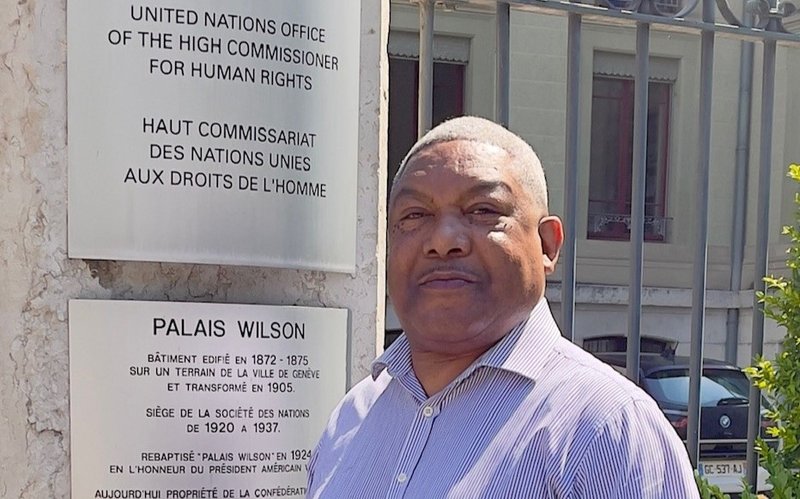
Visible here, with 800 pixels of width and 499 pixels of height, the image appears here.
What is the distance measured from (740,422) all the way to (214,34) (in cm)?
620

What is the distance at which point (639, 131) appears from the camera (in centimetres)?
332

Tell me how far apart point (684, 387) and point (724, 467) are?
0.93 meters

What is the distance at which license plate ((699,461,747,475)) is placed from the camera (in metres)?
6.91

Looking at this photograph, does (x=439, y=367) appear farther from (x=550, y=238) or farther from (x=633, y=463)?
(x=633, y=463)

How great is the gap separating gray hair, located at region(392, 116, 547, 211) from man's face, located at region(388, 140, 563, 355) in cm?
1

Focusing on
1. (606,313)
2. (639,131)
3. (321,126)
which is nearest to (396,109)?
(606,313)

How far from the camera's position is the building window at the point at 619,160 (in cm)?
1329

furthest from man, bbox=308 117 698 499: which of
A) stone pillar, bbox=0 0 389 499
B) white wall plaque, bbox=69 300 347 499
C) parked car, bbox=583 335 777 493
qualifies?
parked car, bbox=583 335 777 493

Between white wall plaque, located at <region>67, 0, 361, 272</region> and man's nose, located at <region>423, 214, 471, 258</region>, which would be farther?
white wall plaque, located at <region>67, 0, 361, 272</region>

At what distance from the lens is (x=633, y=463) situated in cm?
149

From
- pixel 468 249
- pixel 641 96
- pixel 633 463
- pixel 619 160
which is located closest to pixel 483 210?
pixel 468 249

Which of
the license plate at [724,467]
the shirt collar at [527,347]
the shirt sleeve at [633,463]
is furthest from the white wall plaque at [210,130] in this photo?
the license plate at [724,467]

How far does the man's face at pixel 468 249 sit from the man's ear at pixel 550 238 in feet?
0.04

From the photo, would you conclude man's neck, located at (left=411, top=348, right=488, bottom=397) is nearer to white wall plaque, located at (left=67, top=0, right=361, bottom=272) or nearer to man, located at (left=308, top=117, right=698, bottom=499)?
man, located at (left=308, top=117, right=698, bottom=499)
